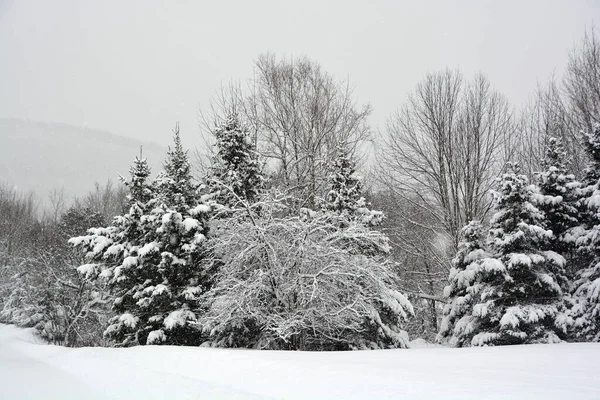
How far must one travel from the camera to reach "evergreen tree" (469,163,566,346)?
406 inches

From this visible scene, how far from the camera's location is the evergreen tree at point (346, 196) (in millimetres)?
13055

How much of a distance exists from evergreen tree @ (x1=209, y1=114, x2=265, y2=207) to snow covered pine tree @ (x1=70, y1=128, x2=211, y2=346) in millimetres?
912

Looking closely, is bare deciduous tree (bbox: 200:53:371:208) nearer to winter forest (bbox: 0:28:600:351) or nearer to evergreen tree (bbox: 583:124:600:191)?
winter forest (bbox: 0:28:600:351)

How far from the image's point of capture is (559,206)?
11.6 m

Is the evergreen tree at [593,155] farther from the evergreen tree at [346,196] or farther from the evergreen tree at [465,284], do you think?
the evergreen tree at [346,196]

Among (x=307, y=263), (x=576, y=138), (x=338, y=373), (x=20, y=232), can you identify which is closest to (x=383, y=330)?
(x=307, y=263)

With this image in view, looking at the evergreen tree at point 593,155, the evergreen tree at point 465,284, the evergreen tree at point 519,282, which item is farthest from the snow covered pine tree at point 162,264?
the evergreen tree at point 593,155

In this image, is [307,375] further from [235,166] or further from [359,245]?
[235,166]

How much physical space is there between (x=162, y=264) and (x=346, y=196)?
19.9 feet

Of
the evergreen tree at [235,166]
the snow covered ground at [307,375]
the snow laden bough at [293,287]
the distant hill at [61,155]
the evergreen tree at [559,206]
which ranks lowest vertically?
the snow covered ground at [307,375]

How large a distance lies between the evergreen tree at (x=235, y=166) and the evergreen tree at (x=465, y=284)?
6.89m

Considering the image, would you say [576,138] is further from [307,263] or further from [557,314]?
[307,263]

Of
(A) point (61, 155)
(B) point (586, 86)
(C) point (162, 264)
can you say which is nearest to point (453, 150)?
(B) point (586, 86)

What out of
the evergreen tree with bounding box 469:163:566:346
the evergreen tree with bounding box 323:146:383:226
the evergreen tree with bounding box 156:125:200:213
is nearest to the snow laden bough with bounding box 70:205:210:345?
the evergreen tree with bounding box 156:125:200:213
